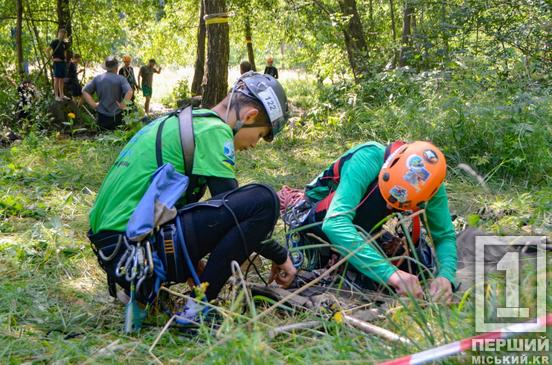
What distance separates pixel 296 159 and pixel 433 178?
404cm

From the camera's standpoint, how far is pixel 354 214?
9.40 ft

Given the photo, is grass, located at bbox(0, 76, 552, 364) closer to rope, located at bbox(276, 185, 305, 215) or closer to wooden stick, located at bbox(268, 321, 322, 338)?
wooden stick, located at bbox(268, 321, 322, 338)

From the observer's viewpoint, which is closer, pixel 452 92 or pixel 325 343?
pixel 325 343

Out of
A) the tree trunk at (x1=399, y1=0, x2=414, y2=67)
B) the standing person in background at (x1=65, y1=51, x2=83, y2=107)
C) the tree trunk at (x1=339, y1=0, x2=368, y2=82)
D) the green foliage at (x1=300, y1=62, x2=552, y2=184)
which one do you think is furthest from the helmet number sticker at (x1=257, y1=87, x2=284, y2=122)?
the standing person in background at (x1=65, y1=51, x2=83, y2=107)

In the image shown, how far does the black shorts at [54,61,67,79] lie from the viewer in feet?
35.7

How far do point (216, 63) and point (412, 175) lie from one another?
6673 millimetres

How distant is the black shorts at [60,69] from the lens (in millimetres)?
10875

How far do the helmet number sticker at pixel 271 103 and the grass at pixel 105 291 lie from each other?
2.76 ft

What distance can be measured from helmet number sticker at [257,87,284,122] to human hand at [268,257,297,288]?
66 cm

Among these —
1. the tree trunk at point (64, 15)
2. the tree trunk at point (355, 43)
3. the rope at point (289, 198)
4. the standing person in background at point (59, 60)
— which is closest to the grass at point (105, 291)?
the rope at point (289, 198)

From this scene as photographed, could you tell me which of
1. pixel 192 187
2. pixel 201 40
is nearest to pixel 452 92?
pixel 192 187

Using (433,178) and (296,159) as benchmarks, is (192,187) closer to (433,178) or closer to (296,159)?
(433,178)

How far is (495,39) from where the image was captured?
8070mm

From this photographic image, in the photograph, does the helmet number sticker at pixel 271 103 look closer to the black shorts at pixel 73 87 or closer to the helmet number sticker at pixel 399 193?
the helmet number sticker at pixel 399 193
